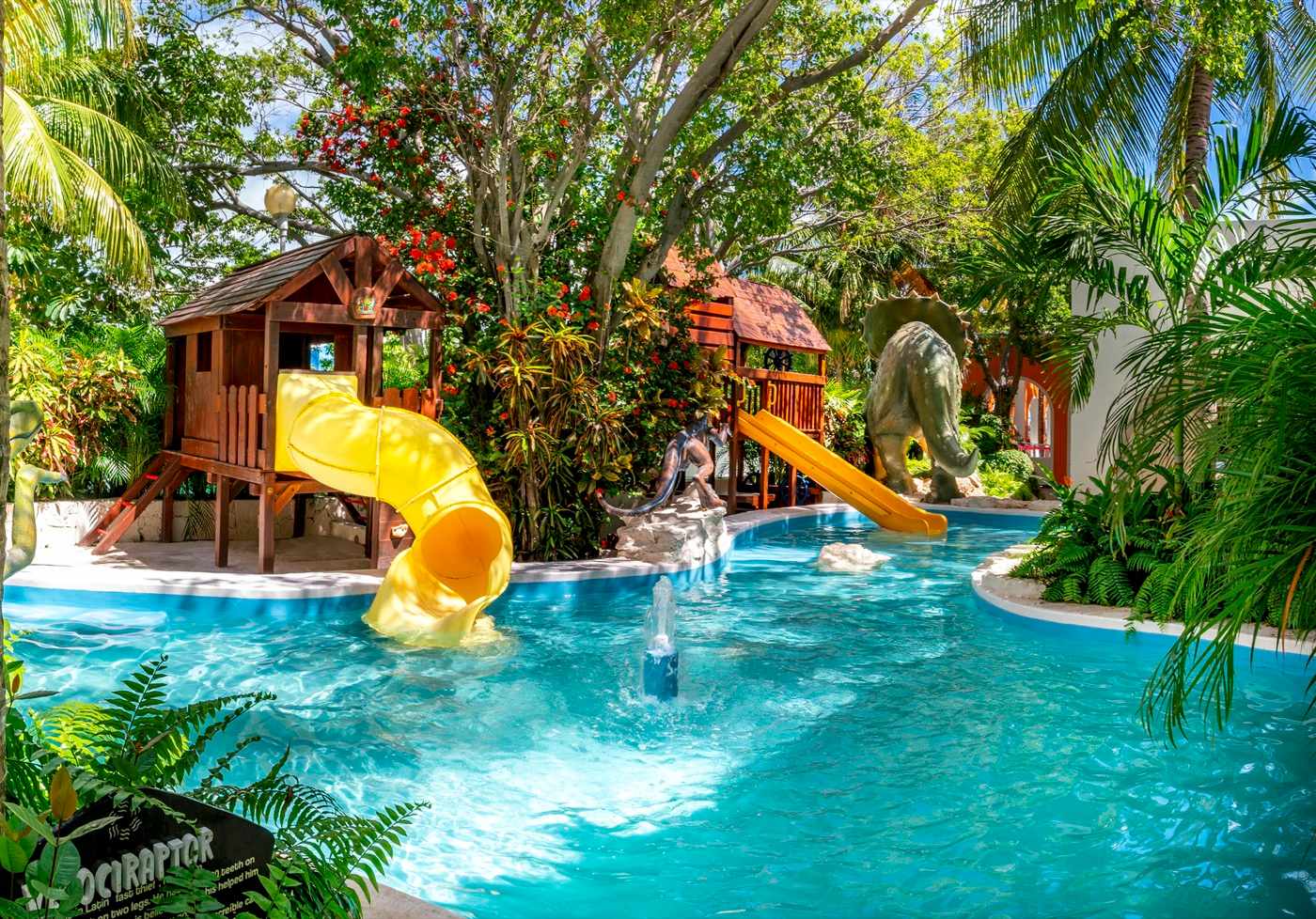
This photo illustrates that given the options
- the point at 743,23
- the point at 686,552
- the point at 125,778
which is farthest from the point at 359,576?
the point at 125,778

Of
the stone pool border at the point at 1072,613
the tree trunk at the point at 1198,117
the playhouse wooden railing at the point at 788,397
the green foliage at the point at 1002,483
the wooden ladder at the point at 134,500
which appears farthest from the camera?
the green foliage at the point at 1002,483

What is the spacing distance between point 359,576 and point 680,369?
5173 millimetres

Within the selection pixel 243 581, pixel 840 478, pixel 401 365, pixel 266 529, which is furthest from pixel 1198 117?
pixel 401 365

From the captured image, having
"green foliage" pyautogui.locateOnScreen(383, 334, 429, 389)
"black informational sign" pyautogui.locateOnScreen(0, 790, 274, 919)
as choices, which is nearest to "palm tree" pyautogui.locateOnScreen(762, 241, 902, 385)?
"green foliage" pyautogui.locateOnScreen(383, 334, 429, 389)

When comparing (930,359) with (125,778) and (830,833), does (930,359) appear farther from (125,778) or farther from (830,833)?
(125,778)

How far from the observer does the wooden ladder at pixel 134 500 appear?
10.5 metres

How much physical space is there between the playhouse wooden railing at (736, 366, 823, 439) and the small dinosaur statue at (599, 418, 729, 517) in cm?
428

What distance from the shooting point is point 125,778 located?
2734 millimetres

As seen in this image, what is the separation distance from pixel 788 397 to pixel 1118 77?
6.60 meters

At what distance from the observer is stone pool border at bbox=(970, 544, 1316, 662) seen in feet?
26.1

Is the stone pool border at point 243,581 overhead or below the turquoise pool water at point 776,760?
overhead

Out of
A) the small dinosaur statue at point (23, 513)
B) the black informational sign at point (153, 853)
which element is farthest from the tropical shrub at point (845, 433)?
the black informational sign at point (153, 853)

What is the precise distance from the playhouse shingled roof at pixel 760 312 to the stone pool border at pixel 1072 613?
274 inches

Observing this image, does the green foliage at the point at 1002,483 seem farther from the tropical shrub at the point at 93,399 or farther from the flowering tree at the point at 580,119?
the tropical shrub at the point at 93,399
